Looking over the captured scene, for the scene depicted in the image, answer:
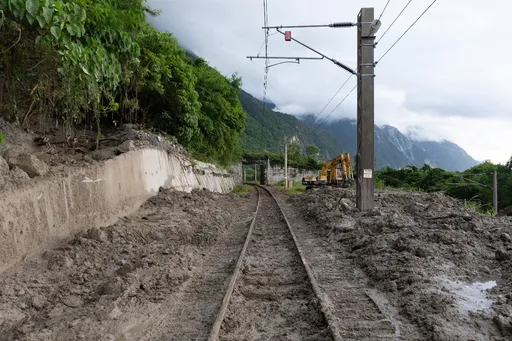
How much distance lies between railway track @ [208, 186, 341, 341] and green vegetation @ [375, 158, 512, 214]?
2592 cm

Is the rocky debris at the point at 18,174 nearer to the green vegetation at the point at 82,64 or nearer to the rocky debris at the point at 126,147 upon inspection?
the green vegetation at the point at 82,64

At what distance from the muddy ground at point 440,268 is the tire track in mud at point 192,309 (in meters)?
2.31

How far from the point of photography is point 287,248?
29.0 ft

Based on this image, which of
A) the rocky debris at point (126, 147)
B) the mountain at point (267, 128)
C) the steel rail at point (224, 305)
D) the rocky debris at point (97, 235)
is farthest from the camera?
the mountain at point (267, 128)

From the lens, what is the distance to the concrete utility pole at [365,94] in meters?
13.0

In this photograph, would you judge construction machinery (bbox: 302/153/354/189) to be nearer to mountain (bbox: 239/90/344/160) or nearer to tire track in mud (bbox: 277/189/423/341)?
tire track in mud (bbox: 277/189/423/341)

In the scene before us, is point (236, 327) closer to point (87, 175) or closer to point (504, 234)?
point (87, 175)

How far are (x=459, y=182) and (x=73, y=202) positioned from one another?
48.2m

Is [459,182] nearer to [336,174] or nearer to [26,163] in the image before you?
[336,174]

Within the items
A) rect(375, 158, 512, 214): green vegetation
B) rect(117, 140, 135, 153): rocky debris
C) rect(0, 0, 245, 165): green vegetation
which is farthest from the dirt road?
rect(375, 158, 512, 214): green vegetation

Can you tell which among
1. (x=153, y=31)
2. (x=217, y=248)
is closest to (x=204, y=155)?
(x=153, y=31)

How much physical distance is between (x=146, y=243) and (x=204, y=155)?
59.6 ft

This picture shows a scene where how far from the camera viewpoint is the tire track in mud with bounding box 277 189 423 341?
13.6 feet

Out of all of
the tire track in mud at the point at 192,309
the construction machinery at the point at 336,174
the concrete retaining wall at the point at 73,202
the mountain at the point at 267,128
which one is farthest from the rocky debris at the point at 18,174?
the mountain at the point at 267,128
